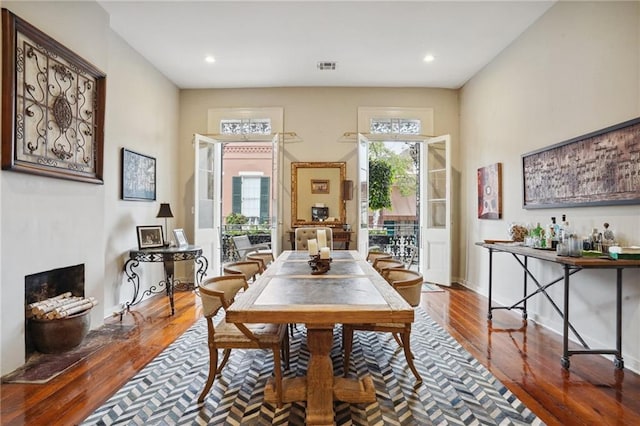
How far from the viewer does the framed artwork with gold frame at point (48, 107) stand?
235 centimetres

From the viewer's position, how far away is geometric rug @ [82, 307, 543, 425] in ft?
6.17

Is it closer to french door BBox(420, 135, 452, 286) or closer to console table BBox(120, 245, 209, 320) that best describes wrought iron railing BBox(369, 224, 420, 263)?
french door BBox(420, 135, 452, 286)

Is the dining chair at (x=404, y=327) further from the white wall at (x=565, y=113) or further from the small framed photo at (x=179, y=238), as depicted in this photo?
the small framed photo at (x=179, y=238)

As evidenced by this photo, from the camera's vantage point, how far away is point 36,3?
2.58 m

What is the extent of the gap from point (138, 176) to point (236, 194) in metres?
6.63

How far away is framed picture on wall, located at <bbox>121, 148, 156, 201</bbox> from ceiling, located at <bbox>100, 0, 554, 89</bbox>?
1416mm

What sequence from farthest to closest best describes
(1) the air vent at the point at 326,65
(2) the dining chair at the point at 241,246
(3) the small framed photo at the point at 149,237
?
(2) the dining chair at the point at 241,246 → (1) the air vent at the point at 326,65 → (3) the small framed photo at the point at 149,237

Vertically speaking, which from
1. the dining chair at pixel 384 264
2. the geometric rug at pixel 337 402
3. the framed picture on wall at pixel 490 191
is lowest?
the geometric rug at pixel 337 402

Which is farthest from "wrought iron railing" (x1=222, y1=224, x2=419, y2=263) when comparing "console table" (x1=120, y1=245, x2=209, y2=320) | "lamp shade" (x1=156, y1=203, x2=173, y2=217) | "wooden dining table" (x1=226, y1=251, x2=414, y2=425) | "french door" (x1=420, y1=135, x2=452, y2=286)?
"wooden dining table" (x1=226, y1=251, x2=414, y2=425)

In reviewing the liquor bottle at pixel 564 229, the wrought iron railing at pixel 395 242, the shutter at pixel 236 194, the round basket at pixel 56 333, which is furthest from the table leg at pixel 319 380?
the shutter at pixel 236 194

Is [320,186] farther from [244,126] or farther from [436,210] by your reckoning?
[436,210]

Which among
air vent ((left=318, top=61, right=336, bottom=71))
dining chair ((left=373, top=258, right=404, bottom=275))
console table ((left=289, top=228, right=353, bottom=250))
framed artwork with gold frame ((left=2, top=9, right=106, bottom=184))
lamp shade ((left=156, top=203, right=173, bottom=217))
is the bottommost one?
dining chair ((left=373, top=258, right=404, bottom=275))

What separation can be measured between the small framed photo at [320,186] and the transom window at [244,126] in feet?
3.96

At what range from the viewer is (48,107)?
2.72 meters
